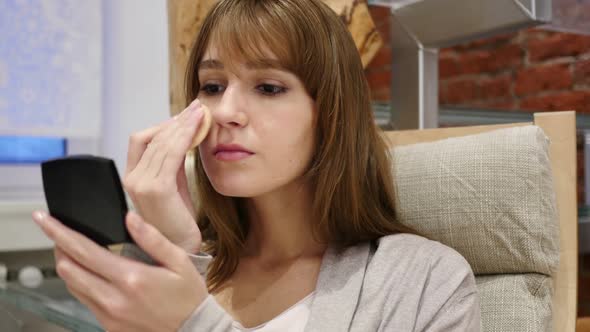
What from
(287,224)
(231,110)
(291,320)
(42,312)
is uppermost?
(231,110)

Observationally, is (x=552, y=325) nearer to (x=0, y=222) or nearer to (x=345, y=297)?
(x=345, y=297)

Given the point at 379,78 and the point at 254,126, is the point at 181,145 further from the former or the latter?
the point at 379,78

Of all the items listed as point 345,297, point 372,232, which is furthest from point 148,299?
point 372,232

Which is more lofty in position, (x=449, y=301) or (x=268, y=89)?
(x=268, y=89)

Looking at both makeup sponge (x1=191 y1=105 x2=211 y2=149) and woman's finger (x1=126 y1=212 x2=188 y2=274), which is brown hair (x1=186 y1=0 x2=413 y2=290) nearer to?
makeup sponge (x1=191 y1=105 x2=211 y2=149)

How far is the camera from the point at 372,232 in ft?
3.62

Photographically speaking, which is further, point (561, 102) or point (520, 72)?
point (520, 72)

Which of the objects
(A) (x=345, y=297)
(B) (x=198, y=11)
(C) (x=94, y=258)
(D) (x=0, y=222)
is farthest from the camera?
(D) (x=0, y=222)

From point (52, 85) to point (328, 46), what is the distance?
1.74 m

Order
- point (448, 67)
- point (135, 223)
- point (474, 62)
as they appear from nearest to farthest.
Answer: point (135, 223) → point (474, 62) → point (448, 67)

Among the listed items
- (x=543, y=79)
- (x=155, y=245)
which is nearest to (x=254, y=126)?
(x=155, y=245)

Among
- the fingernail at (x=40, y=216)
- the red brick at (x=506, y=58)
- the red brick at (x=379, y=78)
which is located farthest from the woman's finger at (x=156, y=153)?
the red brick at (x=379, y=78)

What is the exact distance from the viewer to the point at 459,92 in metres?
2.28

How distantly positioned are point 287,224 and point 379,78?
5.65 ft
